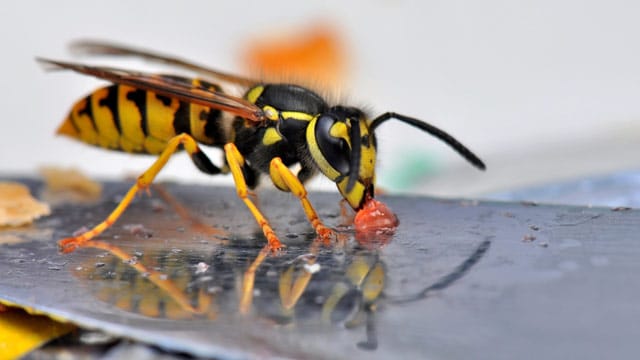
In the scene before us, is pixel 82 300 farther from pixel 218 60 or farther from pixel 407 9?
pixel 407 9

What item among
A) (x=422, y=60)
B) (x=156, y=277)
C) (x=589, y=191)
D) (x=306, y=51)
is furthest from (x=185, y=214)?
(x=422, y=60)

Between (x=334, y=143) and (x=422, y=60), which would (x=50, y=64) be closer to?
(x=334, y=143)

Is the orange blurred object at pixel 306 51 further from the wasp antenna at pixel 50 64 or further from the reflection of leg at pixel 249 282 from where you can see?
the reflection of leg at pixel 249 282

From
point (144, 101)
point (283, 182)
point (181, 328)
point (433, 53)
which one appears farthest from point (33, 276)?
point (433, 53)

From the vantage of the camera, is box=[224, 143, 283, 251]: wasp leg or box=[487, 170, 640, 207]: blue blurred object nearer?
box=[224, 143, 283, 251]: wasp leg

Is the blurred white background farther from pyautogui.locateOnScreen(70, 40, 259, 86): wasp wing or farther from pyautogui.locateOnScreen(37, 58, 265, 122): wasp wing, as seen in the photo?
pyautogui.locateOnScreen(37, 58, 265, 122): wasp wing

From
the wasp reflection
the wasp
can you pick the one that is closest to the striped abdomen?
the wasp

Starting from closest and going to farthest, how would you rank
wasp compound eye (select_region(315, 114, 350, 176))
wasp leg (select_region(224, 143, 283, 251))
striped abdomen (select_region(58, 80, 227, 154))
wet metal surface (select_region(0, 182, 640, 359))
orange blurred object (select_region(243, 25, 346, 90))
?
1. wet metal surface (select_region(0, 182, 640, 359))
2. wasp leg (select_region(224, 143, 283, 251))
3. wasp compound eye (select_region(315, 114, 350, 176))
4. striped abdomen (select_region(58, 80, 227, 154))
5. orange blurred object (select_region(243, 25, 346, 90))
